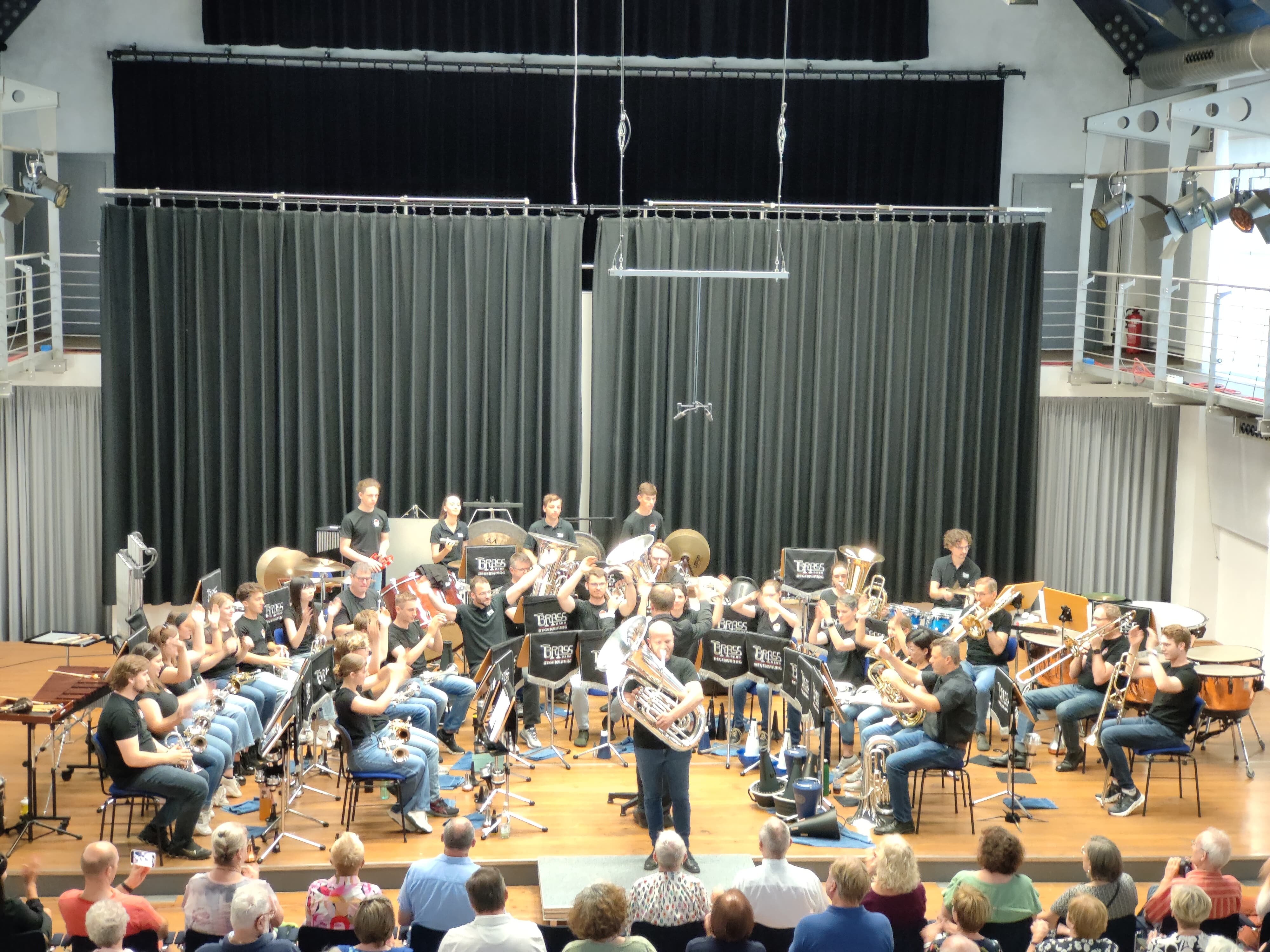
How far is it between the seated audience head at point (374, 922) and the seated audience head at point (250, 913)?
0.39 metres

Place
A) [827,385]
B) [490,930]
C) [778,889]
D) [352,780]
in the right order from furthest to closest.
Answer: [827,385] → [352,780] → [778,889] → [490,930]

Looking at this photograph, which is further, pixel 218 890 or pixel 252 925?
pixel 218 890

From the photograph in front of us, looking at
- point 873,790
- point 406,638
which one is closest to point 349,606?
point 406,638

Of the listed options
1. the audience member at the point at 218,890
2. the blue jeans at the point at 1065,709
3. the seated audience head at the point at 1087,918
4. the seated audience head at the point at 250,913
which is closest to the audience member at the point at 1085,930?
the seated audience head at the point at 1087,918

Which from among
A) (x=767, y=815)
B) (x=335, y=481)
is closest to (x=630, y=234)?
(x=335, y=481)

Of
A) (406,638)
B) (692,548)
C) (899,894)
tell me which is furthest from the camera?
(692,548)

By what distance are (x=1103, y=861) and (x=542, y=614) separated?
17.6 feet

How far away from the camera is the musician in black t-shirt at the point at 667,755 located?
8422mm

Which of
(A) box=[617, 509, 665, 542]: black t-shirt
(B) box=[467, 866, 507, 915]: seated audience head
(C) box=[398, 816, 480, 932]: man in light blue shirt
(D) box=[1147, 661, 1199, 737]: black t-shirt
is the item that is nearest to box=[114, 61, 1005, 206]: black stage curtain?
(A) box=[617, 509, 665, 542]: black t-shirt

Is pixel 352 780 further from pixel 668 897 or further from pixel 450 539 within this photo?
pixel 668 897

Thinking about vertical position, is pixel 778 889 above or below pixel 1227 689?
below

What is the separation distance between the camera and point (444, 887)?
6.86 metres

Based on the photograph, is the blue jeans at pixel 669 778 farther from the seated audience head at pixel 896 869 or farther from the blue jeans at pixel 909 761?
the seated audience head at pixel 896 869

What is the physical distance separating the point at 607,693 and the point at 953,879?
14.3ft
